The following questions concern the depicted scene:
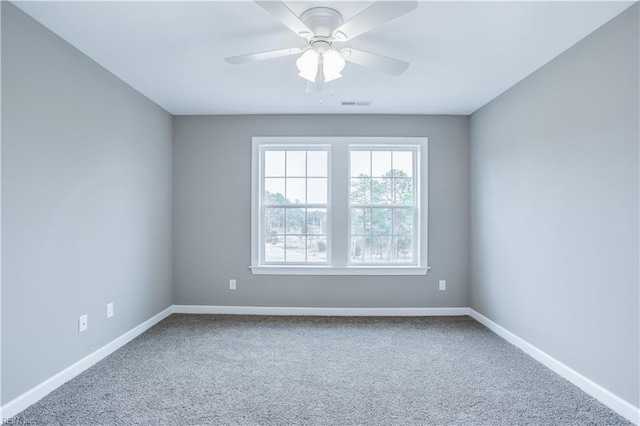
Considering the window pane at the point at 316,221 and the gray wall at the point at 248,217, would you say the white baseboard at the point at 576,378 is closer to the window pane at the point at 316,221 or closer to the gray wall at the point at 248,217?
the gray wall at the point at 248,217

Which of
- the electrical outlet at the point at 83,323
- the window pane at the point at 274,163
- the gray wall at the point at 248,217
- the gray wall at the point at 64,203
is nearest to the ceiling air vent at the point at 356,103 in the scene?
the gray wall at the point at 248,217

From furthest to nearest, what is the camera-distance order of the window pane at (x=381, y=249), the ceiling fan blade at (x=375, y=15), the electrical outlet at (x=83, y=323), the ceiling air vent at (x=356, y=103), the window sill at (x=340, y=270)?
1. the window pane at (x=381, y=249)
2. the window sill at (x=340, y=270)
3. the ceiling air vent at (x=356, y=103)
4. the electrical outlet at (x=83, y=323)
5. the ceiling fan blade at (x=375, y=15)

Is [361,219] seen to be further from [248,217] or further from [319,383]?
[319,383]

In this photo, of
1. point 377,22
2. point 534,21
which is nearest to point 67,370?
point 377,22

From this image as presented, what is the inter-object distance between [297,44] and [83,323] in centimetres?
266

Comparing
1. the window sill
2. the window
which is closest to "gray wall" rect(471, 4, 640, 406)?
the window sill

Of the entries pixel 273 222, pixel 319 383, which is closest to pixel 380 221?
pixel 273 222

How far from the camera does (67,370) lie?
261 centimetres

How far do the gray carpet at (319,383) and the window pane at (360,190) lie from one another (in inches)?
60.1

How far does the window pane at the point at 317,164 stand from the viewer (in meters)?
4.41

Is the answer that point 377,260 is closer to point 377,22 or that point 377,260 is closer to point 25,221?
point 377,22

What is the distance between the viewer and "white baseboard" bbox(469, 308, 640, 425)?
7.09 feet

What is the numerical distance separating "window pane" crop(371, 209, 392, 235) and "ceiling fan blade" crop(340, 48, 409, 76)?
84.7 inches

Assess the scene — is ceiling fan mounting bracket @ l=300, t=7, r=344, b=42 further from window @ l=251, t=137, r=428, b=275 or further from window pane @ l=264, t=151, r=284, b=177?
window pane @ l=264, t=151, r=284, b=177
